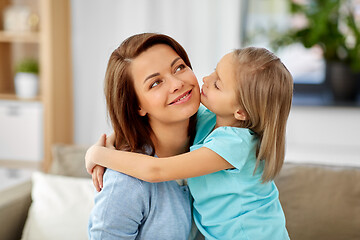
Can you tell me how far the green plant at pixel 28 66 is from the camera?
3.75 m

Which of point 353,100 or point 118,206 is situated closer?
point 118,206

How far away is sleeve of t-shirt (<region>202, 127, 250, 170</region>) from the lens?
131 centimetres

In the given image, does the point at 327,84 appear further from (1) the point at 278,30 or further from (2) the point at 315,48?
(1) the point at 278,30

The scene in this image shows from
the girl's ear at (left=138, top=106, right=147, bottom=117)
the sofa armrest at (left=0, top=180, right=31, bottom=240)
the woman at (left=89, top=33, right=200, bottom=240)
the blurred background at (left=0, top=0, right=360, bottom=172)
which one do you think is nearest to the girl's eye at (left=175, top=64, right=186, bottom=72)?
the woman at (left=89, top=33, right=200, bottom=240)

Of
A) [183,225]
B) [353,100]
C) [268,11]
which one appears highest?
[268,11]

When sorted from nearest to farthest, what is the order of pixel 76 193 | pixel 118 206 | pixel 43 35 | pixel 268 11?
pixel 118 206 → pixel 76 193 → pixel 43 35 → pixel 268 11

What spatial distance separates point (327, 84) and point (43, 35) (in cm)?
226

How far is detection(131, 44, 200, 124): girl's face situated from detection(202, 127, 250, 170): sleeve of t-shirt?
11cm

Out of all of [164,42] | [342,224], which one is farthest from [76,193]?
[342,224]

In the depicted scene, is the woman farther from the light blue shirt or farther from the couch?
the couch

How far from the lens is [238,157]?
52.1 inches

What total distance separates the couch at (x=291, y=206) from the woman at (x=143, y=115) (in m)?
0.47

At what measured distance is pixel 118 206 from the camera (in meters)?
1.33

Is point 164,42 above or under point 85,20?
above
